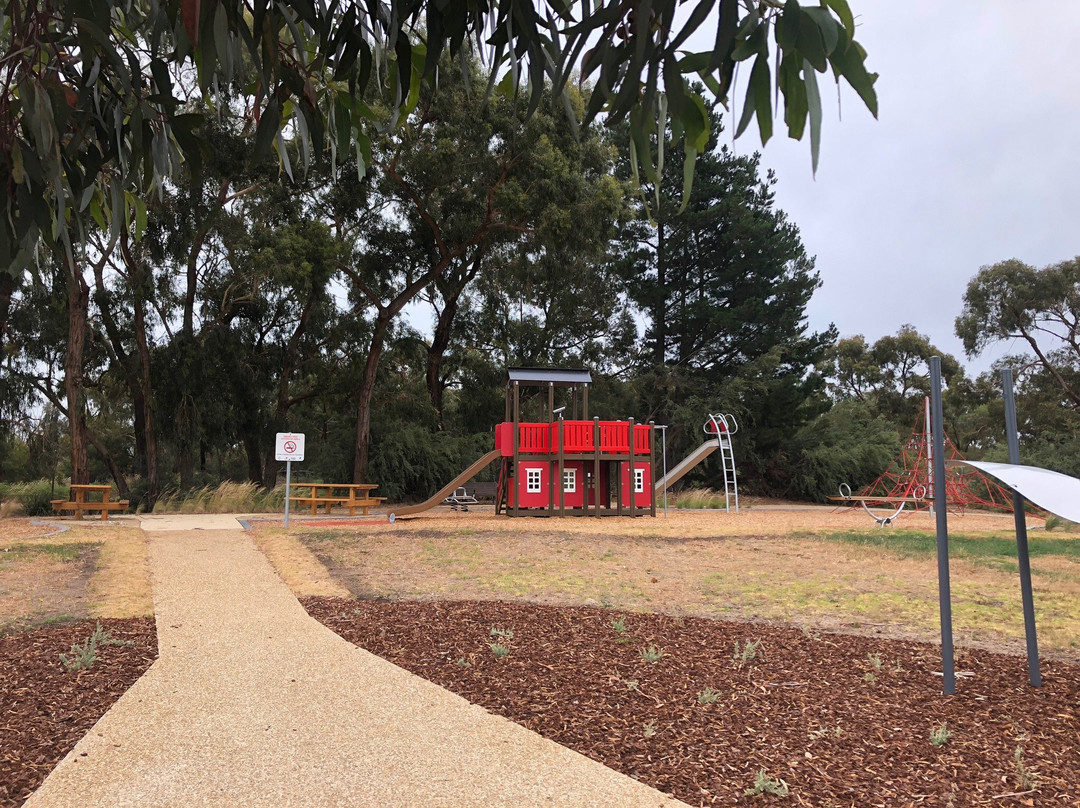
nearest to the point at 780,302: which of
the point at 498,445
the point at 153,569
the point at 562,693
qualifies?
the point at 498,445

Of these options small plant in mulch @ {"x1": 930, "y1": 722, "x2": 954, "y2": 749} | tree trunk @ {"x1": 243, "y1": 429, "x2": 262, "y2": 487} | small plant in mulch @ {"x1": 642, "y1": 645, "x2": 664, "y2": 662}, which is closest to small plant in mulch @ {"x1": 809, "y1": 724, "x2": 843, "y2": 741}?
small plant in mulch @ {"x1": 930, "y1": 722, "x2": 954, "y2": 749}

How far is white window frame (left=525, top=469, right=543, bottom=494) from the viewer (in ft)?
63.9

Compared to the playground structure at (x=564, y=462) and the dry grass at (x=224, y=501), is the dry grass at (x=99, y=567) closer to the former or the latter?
the dry grass at (x=224, y=501)

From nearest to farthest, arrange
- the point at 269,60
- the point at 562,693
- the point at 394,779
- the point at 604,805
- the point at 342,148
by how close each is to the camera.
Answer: the point at 269,60 < the point at 604,805 < the point at 394,779 < the point at 342,148 < the point at 562,693

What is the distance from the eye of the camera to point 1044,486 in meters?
4.04

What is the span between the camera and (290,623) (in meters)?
6.45

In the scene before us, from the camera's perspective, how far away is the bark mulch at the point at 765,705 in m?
3.40

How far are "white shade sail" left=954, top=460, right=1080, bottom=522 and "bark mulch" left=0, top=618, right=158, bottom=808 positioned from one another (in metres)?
4.48

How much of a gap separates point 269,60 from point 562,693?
3.41 m

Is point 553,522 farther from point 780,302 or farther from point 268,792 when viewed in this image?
point 780,302

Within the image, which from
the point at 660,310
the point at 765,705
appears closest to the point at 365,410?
the point at 660,310

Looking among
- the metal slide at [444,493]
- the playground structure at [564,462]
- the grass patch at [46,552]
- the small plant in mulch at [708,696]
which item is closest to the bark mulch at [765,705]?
the small plant in mulch at [708,696]

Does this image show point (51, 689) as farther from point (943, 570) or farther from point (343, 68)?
point (943, 570)

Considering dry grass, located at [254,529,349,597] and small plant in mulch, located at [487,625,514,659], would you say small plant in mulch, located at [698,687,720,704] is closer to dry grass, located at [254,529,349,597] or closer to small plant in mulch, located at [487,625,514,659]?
small plant in mulch, located at [487,625,514,659]
